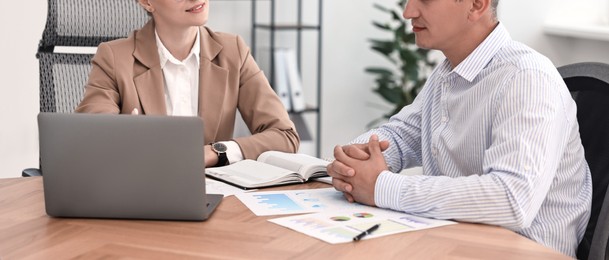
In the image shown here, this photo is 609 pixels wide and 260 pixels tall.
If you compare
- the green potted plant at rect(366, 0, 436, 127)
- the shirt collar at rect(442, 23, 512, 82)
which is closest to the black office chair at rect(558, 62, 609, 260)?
the shirt collar at rect(442, 23, 512, 82)

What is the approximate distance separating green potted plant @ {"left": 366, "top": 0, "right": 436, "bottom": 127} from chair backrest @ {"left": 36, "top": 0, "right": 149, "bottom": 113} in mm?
2062

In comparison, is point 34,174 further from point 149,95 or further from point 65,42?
point 65,42

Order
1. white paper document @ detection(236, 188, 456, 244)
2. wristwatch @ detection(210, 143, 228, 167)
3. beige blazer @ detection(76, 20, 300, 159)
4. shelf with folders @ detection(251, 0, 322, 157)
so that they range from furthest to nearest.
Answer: shelf with folders @ detection(251, 0, 322, 157)
beige blazer @ detection(76, 20, 300, 159)
wristwatch @ detection(210, 143, 228, 167)
white paper document @ detection(236, 188, 456, 244)

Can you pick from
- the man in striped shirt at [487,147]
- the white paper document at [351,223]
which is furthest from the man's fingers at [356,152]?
the white paper document at [351,223]

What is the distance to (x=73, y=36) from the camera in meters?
2.64

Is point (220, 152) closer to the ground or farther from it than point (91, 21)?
closer to the ground

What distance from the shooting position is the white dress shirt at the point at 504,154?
158 cm

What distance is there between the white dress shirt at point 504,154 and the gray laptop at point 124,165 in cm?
37

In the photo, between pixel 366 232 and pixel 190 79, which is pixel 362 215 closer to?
Result: pixel 366 232

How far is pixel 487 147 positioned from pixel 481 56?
19 centimetres

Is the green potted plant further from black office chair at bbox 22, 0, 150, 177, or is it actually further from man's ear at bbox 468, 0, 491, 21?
man's ear at bbox 468, 0, 491, 21

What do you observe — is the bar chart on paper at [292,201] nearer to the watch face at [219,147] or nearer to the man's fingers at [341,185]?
the man's fingers at [341,185]

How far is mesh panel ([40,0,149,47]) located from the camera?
2.61 metres

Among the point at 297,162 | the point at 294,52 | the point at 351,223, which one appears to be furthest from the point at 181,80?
the point at 294,52
